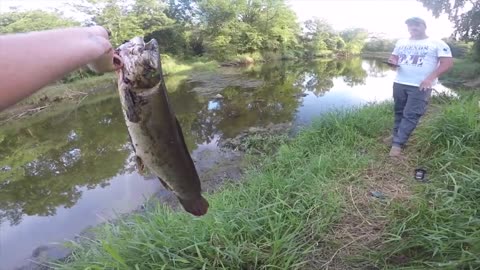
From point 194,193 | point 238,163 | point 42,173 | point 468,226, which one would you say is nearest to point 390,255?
point 468,226

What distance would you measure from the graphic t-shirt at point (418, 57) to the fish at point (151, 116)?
3.58m

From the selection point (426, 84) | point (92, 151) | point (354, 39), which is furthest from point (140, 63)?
point (354, 39)

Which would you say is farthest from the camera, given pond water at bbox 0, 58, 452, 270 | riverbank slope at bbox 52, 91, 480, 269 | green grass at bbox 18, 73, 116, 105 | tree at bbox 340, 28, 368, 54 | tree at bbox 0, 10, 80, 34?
tree at bbox 340, 28, 368, 54

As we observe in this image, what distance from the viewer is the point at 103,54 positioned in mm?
1032

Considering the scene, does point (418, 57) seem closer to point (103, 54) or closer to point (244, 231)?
point (244, 231)

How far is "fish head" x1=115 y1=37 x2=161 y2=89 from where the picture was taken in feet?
4.06

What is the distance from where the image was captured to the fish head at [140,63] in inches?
48.8

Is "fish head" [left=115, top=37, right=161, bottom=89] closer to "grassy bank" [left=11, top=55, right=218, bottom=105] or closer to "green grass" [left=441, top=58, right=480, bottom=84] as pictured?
"grassy bank" [left=11, top=55, right=218, bottom=105]

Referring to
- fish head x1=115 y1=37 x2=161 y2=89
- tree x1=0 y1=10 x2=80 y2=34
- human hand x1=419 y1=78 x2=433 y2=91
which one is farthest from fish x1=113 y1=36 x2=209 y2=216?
tree x1=0 y1=10 x2=80 y2=34

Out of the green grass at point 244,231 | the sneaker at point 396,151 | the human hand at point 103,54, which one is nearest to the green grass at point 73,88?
the green grass at point 244,231

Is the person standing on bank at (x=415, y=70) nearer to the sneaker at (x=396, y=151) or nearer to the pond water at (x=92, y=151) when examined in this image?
the sneaker at (x=396, y=151)

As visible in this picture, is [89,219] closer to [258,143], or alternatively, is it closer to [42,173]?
[42,173]

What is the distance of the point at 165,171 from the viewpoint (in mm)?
1495

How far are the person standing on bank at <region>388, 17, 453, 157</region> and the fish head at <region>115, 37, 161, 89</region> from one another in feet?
12.1
